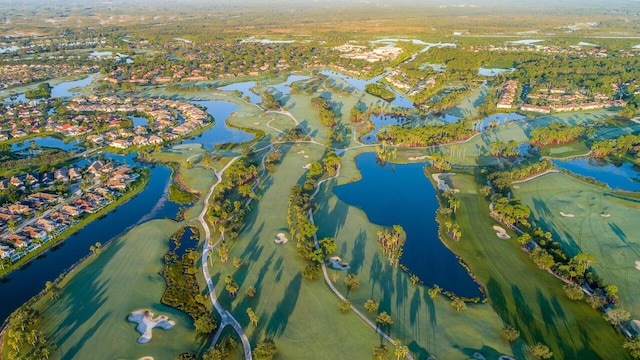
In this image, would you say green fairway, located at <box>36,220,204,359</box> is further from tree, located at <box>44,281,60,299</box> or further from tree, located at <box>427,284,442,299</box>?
tree, located at <box>427,284,442,299</box>

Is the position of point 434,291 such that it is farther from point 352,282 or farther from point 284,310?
point 284,310

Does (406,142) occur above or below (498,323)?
above

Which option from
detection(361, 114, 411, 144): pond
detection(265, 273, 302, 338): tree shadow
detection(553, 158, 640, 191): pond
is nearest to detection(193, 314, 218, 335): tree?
detection(265, 273, 302, 338): tree shadow

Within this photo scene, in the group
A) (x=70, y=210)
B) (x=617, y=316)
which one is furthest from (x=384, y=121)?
(x=70, y=210)

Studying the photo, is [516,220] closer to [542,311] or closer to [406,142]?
[542,311]

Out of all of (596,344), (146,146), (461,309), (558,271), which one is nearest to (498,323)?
(461,309)
